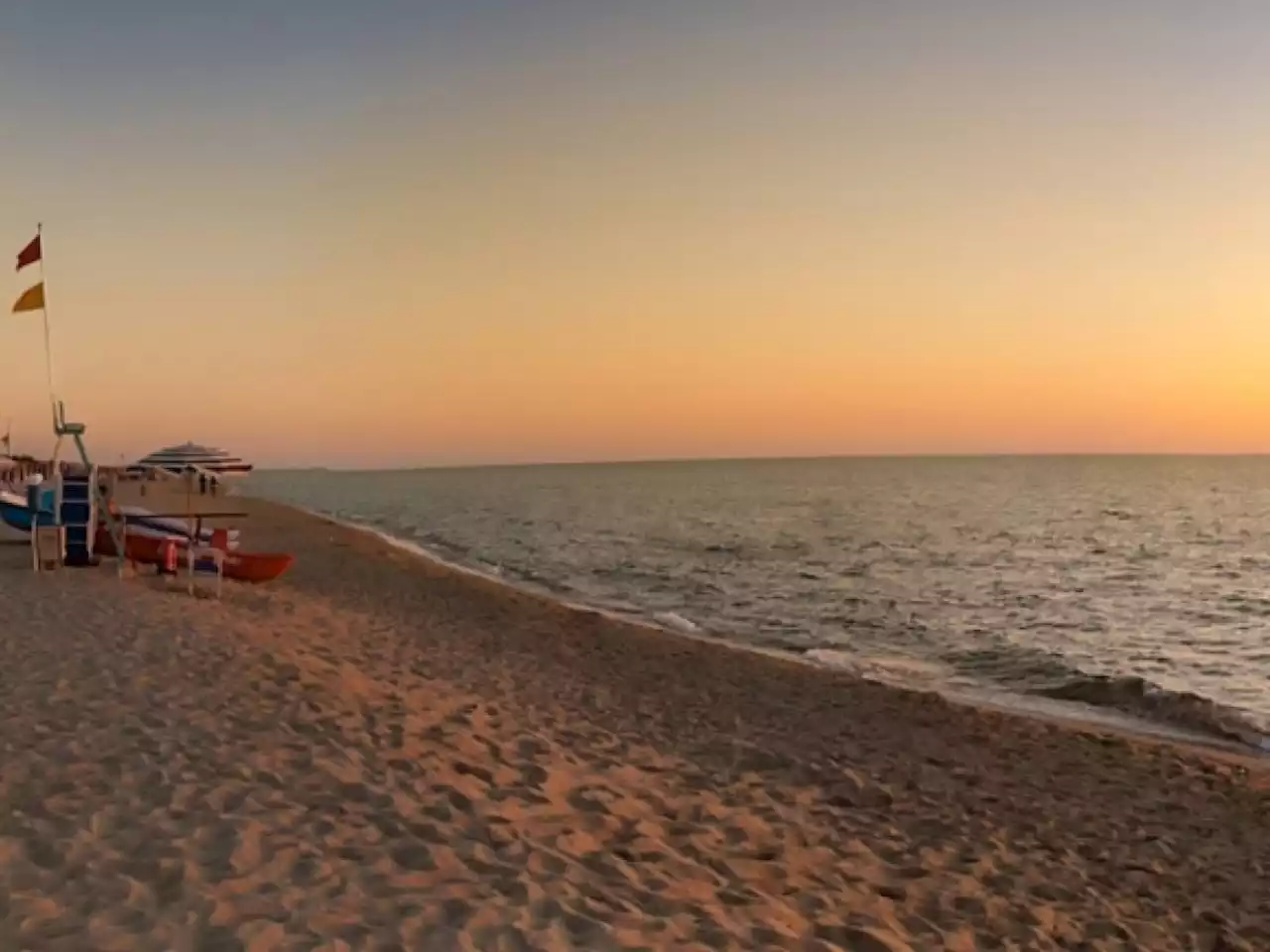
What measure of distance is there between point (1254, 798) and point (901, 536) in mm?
33881

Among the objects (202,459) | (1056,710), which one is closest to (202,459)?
(202,459)

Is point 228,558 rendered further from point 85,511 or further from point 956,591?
point 956,591

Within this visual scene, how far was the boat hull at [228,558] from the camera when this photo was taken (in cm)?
1650

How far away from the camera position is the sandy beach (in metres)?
4.81

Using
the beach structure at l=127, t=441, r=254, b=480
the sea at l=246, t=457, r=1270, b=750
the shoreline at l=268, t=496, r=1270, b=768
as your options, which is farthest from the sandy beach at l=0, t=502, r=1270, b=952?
the beach structure at l=127, t=441, r=254, b=480

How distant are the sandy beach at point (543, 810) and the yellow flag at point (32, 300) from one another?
Result: 4868 mm

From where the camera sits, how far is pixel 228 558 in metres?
16.7

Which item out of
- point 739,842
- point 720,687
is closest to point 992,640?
point 720,687

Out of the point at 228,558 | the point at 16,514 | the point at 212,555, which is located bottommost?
the point at 228,558

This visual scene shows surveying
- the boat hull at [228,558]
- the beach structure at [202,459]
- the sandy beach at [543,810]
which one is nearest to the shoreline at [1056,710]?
the sandy beach at [543,810]

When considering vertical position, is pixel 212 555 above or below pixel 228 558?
above

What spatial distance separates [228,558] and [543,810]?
1182 centimetres

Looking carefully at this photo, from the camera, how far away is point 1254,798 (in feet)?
29.9

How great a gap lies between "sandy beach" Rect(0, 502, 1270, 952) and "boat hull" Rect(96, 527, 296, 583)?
396 cm
